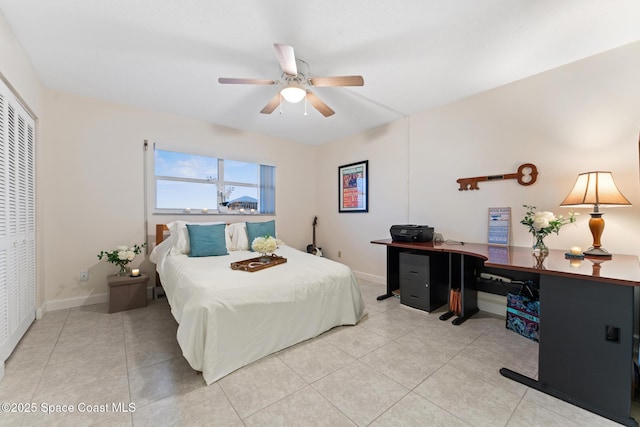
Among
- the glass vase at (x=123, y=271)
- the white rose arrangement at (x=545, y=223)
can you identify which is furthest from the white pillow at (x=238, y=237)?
the white rose arrangement at (x=545, y=223)

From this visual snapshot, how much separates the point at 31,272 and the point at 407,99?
443 centimetres

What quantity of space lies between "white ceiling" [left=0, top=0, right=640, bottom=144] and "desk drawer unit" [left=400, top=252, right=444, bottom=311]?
1947 millimetres

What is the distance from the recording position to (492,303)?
9.21 feet

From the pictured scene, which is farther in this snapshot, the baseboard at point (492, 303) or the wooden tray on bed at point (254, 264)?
the baseboard at point (492, 303)

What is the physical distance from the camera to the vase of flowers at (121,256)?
2.92m

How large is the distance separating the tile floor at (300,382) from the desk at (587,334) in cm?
10

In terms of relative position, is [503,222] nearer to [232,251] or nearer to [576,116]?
[576,116]

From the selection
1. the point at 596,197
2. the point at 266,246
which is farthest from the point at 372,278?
the point at 596,197

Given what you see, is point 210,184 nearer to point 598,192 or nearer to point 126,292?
point 126,292

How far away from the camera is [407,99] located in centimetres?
306

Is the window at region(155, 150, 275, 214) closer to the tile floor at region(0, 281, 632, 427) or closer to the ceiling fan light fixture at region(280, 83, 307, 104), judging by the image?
the tile floor at region(0, 281, 632, 427)

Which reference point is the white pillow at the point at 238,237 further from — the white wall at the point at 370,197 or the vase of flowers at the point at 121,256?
the white wall at the point at 370,197

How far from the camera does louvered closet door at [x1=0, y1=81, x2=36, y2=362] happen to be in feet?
6.01

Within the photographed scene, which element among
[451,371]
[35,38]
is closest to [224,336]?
[451,371]
